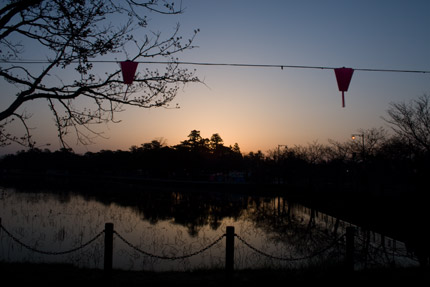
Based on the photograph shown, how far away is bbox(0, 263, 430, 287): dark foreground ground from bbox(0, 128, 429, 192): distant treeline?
371cm

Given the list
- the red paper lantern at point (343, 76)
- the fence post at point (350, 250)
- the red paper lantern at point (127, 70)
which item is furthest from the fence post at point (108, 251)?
the red paper lantern at point (343, 76)

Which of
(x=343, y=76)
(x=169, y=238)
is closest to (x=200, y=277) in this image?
(x=343, y=76)

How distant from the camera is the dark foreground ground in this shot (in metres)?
6.15

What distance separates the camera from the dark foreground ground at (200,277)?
242 inches

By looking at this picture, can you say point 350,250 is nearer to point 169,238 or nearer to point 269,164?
point 169,238

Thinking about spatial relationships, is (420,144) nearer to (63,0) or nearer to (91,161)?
(63,0)

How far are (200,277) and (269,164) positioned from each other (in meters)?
58.4

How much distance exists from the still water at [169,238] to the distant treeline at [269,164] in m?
3.58

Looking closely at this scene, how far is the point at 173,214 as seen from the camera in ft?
76.2

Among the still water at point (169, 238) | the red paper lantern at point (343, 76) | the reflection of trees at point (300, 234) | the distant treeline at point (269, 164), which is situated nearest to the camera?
the red paper lantern at point (343, 76)

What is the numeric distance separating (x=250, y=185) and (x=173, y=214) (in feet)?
87.6

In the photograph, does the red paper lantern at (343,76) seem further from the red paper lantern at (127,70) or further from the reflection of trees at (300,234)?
the reflection of trees at (300,234)

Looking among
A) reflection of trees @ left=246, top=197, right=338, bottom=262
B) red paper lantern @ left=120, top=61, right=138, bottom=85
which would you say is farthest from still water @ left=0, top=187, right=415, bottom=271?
red paper lantern @ left=120, top=61, right=138, bottom=85

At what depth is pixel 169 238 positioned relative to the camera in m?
15.1
